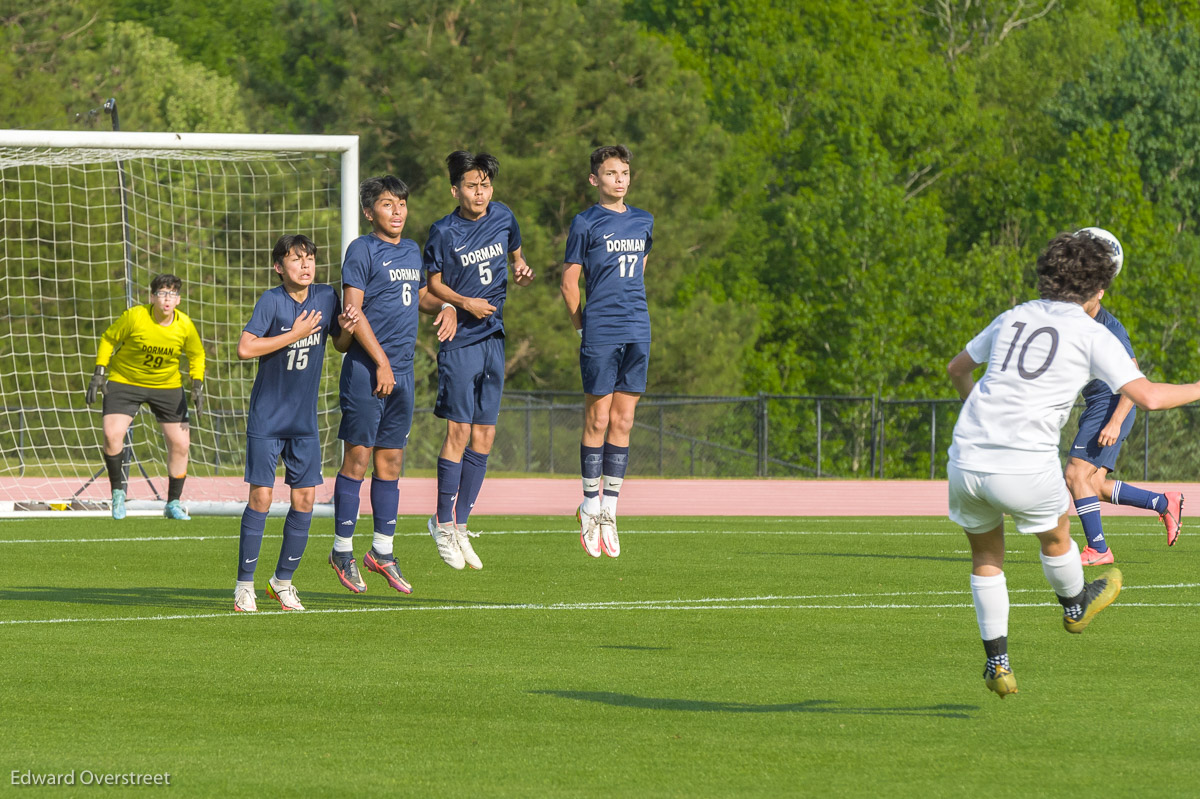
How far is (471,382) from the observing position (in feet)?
34.3

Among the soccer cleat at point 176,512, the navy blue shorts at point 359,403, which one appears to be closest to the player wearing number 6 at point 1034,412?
the navy blue shorts at point 359,403

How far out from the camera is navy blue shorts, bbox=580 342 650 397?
34.1 ft

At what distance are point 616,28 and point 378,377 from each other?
1267 inches

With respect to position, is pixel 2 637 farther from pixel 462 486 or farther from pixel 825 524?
pixel 825 524

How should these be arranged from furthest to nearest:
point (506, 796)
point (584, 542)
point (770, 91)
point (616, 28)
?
point (770, 91) < point (616, 28) < point (584, 542) < point (506, 796)

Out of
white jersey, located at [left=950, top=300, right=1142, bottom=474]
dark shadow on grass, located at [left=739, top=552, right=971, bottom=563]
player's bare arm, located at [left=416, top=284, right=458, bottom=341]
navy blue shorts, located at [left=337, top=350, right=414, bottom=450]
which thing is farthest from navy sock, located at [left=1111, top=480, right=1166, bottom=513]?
white jersey, located at [left=950, top=300, right=1142, bottom=474]

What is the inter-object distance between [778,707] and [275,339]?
12.2ft

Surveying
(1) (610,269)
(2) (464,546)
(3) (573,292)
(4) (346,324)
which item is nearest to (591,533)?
(2) (464,546)

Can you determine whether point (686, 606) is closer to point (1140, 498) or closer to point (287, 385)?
point (287, 385)

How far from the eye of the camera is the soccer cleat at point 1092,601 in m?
6.26

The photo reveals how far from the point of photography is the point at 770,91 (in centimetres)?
5369

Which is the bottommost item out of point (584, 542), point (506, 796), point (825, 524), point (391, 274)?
point (825, 524)

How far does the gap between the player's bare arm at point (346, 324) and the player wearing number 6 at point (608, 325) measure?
1645mm

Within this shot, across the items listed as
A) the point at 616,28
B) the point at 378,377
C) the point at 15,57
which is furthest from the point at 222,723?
the point at 15,57
